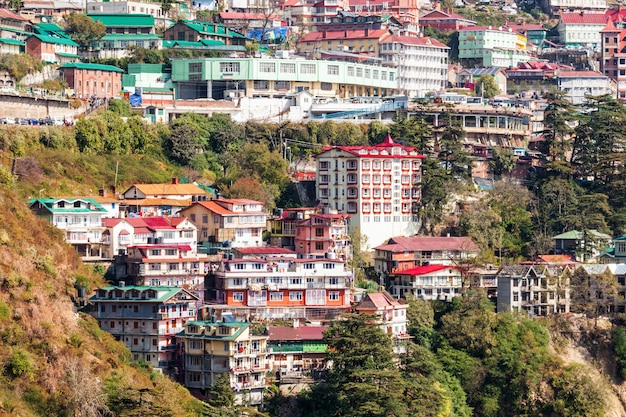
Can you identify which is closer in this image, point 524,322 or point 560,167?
point 524,322

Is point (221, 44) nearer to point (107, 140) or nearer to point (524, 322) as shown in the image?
point (107, 140)

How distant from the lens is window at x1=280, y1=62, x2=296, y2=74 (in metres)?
117

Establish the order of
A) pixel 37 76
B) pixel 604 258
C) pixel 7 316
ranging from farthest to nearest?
pixel 37 76 < pixel 604 258 < pixel 7 316

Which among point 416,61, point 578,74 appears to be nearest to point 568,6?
point 578,74

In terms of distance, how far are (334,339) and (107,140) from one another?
2381cm

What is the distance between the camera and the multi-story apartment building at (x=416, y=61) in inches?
5089

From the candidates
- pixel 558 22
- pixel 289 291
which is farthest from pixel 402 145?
pixel 558 22

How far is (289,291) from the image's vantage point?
85.6 m

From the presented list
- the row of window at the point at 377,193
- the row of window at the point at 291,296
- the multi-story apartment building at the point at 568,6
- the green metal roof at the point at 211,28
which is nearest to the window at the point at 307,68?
the green metal roof at the point at 211,28

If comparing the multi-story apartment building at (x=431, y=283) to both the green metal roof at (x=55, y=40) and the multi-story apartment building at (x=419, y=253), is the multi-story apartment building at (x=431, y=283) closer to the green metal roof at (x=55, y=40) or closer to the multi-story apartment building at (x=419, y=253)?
the multi-story apartment building at (x=419, y=253)

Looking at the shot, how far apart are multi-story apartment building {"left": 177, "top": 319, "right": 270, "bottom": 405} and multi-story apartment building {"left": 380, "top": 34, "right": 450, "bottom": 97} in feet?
167

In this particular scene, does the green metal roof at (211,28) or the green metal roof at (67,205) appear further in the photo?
the green metal roof at (211,28)

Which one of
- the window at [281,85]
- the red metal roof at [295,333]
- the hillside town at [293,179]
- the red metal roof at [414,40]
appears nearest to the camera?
the hillside town at [293,179]

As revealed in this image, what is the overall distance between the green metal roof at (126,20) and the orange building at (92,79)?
515 inches
